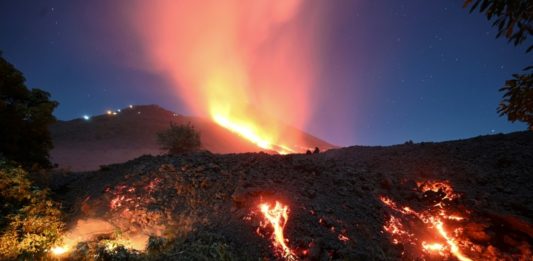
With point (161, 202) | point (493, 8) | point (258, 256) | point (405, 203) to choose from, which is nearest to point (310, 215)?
point (258, 256)

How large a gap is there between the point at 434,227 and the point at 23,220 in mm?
12349

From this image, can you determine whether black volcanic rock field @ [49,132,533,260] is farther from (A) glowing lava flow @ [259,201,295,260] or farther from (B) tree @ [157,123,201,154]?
(B) tree @ [157,123,201,154]

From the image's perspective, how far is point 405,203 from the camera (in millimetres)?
10750

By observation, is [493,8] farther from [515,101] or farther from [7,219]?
[7,219]

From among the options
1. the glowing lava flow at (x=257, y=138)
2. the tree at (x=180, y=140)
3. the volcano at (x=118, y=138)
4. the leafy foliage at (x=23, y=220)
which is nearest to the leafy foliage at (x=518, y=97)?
the leafy foliage at (x=23, y=220)

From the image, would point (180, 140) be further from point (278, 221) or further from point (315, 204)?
point (278, 221)

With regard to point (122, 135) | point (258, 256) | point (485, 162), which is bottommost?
point (258, 256)

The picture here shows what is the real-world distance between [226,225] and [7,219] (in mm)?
5902

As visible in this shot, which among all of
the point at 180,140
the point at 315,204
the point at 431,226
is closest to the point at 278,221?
the point at 315,204

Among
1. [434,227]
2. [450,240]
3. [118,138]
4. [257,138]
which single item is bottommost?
[450,240]

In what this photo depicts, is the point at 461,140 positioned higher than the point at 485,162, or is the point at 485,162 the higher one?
the point at 461,140

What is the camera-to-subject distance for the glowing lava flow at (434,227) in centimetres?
823

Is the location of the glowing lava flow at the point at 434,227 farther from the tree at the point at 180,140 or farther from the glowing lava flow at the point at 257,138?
the glowing lava flow at the point at 257,138

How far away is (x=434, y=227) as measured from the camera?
368 inches
